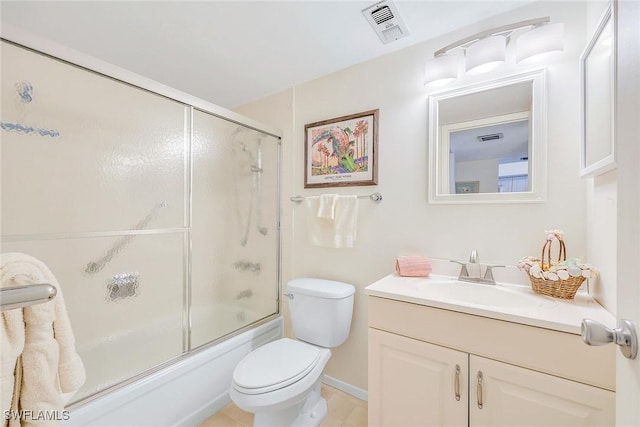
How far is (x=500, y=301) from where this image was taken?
3.73 ft

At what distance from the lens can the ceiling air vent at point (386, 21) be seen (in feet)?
4.03

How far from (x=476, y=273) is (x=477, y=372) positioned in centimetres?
47

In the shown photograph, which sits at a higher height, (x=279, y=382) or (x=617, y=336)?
(x=617, y=336)

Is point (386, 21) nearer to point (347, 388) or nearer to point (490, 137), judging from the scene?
point (490, 137)

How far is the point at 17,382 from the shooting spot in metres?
0.49

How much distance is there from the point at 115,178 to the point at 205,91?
3.57 feet

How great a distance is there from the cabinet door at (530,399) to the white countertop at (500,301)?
6.8 inches

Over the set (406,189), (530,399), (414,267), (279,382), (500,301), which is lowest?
(279,382)

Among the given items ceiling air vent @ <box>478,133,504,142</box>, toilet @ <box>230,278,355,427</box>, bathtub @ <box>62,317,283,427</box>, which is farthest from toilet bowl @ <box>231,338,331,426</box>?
ceiling air vent @ <box>478,133,504,142</box>

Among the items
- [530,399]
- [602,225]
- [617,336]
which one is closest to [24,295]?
[617,336]

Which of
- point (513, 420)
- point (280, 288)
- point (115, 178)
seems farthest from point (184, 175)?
point (513, 420)

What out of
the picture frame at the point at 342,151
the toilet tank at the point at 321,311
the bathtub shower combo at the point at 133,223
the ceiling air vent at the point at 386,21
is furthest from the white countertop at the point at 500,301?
the ceiling air vent at the point at 386,21

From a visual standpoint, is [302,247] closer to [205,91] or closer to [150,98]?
[150,98]

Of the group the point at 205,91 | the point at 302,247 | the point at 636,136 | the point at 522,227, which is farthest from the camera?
the point at 205,91
